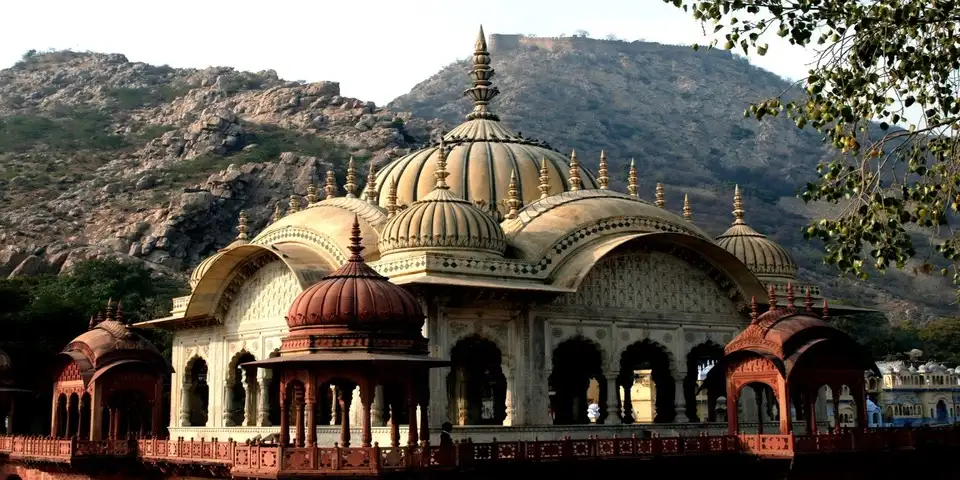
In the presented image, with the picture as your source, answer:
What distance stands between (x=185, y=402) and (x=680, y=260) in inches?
401

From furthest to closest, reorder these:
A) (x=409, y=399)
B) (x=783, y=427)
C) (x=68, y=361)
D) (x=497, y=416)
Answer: (x=497, y=416), (x=68, y=361), (x=783, y=427), (x=409, y=399)

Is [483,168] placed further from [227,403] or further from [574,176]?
[227,403]

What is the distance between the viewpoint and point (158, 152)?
77250mm

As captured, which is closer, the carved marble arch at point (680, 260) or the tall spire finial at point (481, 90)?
the carved marble arch at point (680, 260)

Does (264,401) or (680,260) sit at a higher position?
(680,260)

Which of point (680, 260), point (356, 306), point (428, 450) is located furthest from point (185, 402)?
point (428, 450)

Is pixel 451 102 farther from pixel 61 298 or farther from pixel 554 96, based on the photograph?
pixel 61 298

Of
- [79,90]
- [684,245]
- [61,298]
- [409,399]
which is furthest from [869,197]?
[79,90]

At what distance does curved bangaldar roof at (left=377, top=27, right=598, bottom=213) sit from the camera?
2358 centimetres

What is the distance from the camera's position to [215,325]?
23672 mm

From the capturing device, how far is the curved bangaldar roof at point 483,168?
23.6m

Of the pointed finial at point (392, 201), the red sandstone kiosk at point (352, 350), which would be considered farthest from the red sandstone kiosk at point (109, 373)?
the red sandstone kiosk at point (352, 350)

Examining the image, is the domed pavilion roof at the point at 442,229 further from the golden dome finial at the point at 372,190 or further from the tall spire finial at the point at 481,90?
the tall spire finial at the point at 481,90

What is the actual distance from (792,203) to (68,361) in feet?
353
